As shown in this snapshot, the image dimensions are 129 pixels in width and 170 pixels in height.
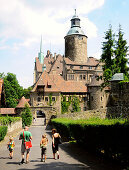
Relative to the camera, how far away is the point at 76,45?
63.5 metres

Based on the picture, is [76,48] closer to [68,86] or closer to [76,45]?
[76,45]

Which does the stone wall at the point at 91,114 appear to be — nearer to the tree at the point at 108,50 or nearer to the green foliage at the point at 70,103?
the tree at the point at 108,50

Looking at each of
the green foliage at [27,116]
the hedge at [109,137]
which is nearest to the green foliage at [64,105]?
the green foliage at [27,116]

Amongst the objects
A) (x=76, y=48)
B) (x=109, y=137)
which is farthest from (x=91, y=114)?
(x=76, y=48)

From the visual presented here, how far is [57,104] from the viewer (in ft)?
161

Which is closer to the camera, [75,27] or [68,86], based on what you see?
[68,86]

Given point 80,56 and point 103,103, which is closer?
point 103,103

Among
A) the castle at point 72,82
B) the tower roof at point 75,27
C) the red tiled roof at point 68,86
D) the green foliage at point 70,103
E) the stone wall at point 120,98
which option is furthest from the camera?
the tower roof at point 75,27

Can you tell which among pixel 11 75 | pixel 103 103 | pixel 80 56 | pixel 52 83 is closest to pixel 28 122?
pixel 52 83

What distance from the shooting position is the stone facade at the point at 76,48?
63.3 m

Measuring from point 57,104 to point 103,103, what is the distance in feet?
32.3

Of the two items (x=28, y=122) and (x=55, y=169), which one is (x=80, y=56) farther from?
(x=55, y=169)

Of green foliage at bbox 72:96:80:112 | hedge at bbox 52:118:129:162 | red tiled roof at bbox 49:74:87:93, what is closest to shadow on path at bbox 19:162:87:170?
hedge at bbox 52:118:129:162

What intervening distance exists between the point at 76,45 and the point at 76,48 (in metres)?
0.80
